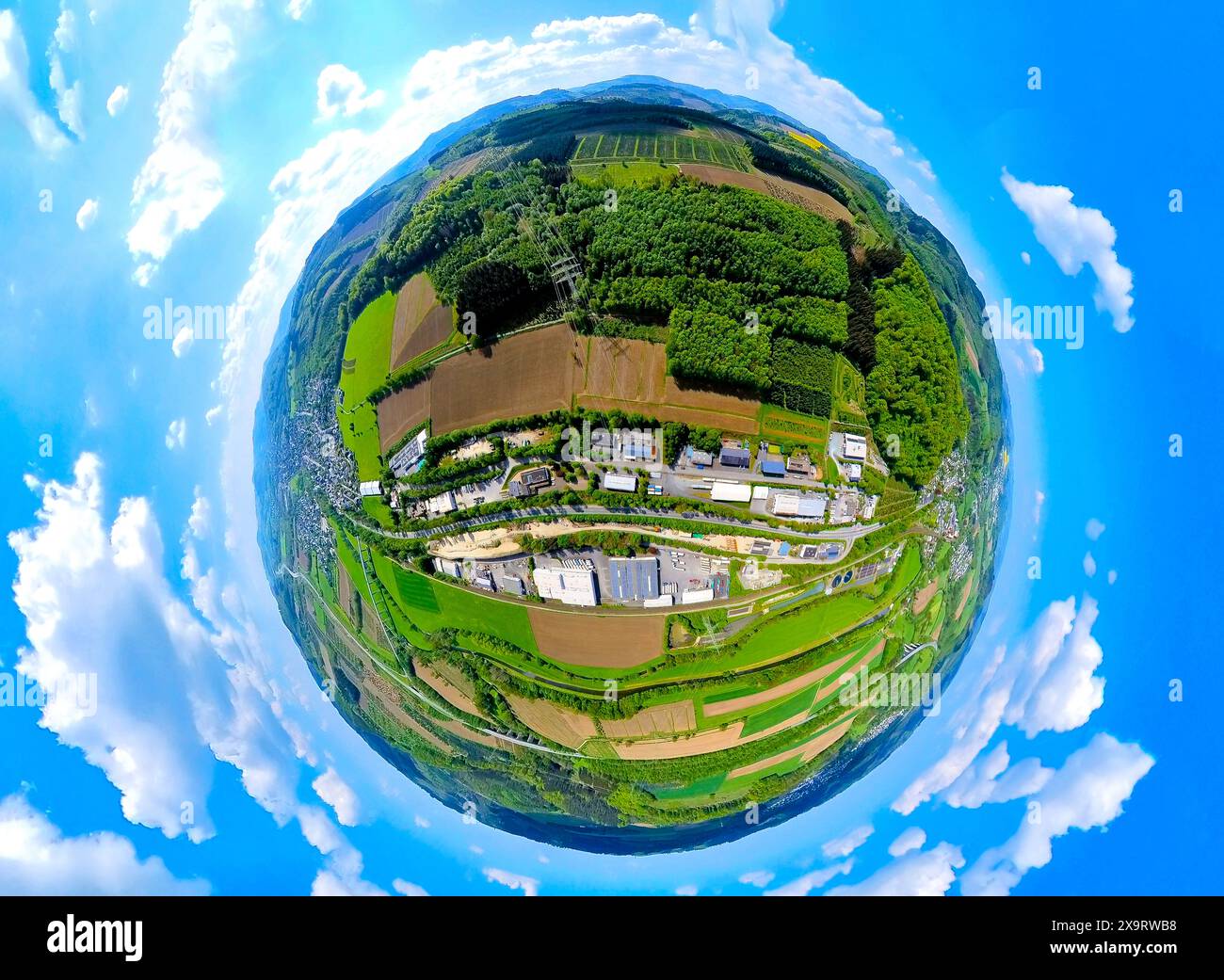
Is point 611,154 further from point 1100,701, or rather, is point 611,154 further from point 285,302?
point 1100,701

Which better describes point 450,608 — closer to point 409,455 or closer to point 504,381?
point 409,455

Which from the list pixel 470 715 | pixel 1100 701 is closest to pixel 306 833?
pixel 470 715

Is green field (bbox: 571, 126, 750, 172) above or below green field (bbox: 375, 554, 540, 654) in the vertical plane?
above

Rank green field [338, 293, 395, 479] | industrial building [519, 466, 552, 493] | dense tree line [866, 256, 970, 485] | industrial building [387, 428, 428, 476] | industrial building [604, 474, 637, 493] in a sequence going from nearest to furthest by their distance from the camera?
industrial building [604, 474, 637, 493], industrial building [519, 466, 552, 493], dense tree line [866, 256, 970, 485], industrial building [387, 428, 428, 476], green field [338, 293, 395, 479]

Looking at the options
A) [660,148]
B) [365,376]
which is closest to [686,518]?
[365,376]

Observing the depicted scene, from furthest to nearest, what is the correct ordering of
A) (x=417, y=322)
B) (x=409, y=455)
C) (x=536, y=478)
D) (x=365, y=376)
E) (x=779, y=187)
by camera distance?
(x=365, y=376) < (x=779, y=187) < (x=417, y=322) < (x=409, y=455) < (x=536, y=478)

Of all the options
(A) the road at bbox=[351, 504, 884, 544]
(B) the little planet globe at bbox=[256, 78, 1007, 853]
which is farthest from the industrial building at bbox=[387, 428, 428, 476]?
(A) the road at bbox=[351, 504, 884, 544]

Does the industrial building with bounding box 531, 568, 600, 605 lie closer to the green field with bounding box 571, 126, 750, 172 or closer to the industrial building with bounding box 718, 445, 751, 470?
the industrial building with bounding box 718, 445, 751, 470
